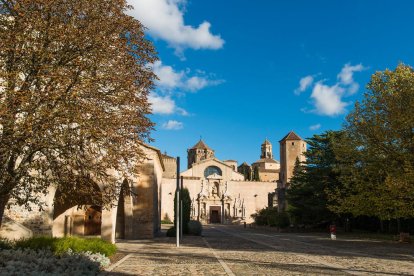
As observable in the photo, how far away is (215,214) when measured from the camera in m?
73.8

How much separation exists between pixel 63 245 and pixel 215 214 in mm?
62415

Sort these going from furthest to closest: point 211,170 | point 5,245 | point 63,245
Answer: point 211,170
point 63,245
point 5,245

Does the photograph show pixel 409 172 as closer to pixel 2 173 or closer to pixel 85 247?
pixel 85 247

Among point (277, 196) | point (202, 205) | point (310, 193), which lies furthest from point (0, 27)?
point (202, 205)

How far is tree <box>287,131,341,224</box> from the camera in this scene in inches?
1425

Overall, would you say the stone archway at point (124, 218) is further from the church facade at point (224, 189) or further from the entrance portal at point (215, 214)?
the entrance portal at point (215, 214)

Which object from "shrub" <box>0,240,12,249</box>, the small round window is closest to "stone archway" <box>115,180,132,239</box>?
"shrub" <box>0,240,12,249</box>

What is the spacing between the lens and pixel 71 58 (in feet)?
33.0

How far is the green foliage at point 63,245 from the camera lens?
12.4m

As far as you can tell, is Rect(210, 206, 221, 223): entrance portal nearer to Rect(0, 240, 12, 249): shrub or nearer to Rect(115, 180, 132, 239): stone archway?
Rect(115, 180, 132, 239): stone archway

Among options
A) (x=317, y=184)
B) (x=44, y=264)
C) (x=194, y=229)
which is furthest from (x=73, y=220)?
(x=317, y=184)

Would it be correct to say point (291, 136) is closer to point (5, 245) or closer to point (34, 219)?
point (34, 219)

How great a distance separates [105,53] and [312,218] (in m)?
32.8

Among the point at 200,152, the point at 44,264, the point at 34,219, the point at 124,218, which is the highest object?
the point at 200,152
